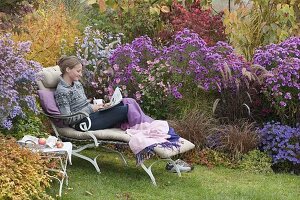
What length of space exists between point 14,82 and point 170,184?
1875 mm

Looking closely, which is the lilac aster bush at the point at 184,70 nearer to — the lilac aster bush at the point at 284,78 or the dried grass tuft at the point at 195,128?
the lilac aster bush at the point at 284,78

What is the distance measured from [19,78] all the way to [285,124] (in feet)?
11.0

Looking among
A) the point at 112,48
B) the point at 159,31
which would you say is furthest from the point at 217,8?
the point at 112,48

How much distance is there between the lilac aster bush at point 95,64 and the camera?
7812mm

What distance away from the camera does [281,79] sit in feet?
23.5

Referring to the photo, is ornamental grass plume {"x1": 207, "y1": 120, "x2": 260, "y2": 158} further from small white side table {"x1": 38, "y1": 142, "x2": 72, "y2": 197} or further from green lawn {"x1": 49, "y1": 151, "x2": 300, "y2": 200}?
small white side table {"x1": 38, "y1": 142, "x2": 72, "y2": 197}

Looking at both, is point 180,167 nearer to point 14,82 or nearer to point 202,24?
point 14,82

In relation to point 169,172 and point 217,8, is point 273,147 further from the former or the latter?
point 217,8

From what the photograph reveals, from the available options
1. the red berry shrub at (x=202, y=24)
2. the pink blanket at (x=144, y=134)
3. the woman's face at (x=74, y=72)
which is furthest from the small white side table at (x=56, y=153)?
the red berry shrub at (x=202, y=24)

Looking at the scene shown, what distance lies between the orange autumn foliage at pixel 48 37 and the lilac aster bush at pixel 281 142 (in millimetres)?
2873

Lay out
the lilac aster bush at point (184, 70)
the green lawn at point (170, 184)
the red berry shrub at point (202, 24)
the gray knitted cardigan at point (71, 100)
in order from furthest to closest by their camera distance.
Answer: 1. the red berry shrub at point (202, 24)
2. the lilac aster bush at point (184, 70)
3. the gray knitted cardigan at point (71, 100)
4. the green lawn at point (170, 184)

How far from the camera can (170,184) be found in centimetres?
614

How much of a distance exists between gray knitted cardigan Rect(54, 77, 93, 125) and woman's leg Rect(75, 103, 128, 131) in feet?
0.53

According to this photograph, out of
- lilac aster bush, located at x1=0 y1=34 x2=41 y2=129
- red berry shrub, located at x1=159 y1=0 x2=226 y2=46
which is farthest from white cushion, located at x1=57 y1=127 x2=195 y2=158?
red berry shrub, located at x1=159 y1=0 x2=226 y2=46
